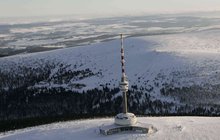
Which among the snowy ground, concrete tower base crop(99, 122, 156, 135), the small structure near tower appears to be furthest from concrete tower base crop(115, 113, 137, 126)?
the snowy ground

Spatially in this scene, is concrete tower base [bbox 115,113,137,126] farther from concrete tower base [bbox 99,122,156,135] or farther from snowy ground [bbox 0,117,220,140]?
snowy ground [bbox 0,117,220,140]

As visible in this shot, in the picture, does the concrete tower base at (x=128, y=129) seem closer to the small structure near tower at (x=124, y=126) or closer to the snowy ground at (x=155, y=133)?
the small structure near tower at (x=124, y=126)

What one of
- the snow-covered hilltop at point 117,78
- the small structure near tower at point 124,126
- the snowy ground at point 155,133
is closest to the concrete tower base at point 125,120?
the small structure near tower at point 124,126

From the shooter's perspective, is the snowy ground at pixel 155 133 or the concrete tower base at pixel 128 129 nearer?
the snowy ground at pixel 155 133

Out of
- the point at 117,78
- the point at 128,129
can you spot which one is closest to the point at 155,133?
the point at 128,129

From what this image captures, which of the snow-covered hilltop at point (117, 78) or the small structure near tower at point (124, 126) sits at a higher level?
the small structure near tower at point (124, 126)

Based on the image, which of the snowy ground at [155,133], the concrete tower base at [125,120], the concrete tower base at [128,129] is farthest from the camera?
the concrete tower base at [125,120]

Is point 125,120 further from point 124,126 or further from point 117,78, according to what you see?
point 117,78

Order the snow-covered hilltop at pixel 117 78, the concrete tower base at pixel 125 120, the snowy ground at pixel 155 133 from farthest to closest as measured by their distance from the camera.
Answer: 1. the snow-covered hilltop at pixel 117 78
2. the concrete tower base at pixel 125 120
3. the snowy ground at pixel 155 133
